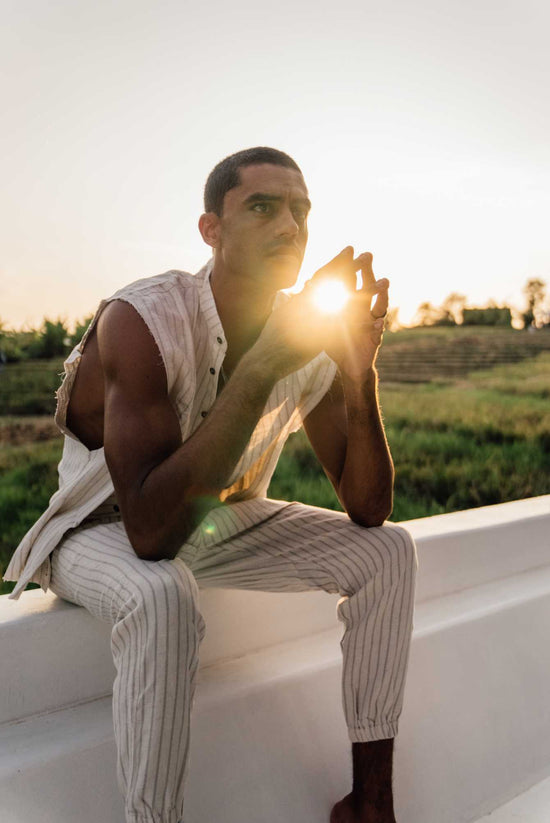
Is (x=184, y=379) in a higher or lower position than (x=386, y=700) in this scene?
higher

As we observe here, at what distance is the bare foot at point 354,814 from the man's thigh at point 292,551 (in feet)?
1.23

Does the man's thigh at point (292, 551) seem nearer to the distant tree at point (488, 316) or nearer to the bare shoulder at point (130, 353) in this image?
the bare shoulder at point (130, 353)

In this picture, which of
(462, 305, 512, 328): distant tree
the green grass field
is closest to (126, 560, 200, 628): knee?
the green grass field

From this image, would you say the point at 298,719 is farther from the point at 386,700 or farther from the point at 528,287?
the point at 528,287

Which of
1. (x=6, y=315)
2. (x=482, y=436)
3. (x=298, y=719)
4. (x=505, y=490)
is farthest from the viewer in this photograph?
(x=482, y=436)

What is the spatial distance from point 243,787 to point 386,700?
1.04 feet

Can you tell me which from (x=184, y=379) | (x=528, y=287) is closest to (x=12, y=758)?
(x=184, y=379)

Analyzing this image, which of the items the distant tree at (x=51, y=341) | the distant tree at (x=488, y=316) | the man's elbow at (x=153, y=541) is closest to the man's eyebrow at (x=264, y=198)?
the man's elbow at (x=153, y=541)

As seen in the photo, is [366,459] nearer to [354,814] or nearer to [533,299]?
[354,814]

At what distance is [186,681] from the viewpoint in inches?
44.5

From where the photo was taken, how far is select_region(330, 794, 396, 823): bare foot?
1382mm

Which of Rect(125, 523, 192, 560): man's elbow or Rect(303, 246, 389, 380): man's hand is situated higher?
Rect(303, 246, 389, 380): man's hand

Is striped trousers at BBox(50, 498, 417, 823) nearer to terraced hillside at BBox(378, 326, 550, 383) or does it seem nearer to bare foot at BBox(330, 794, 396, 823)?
bare foot at BBox(330, 794, 396, 823)

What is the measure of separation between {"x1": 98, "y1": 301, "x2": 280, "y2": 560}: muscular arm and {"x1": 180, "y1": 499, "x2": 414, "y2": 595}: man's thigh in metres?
0.28
